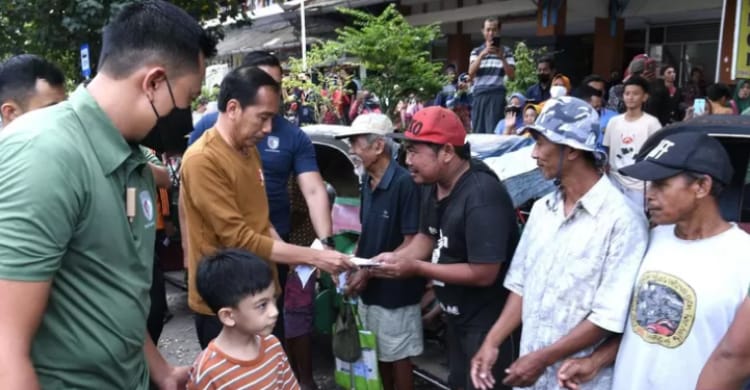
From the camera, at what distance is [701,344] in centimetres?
201

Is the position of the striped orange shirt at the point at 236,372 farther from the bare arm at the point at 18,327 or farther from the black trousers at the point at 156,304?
the black trousers at the point at 156,304

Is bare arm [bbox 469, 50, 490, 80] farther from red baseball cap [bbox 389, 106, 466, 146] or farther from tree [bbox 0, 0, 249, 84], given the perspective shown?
red baseball cap [bbox 389, 106, 466, 146]

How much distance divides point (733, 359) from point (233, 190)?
220 cm

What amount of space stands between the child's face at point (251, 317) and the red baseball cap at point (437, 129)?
1089mm

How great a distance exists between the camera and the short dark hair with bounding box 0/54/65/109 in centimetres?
349

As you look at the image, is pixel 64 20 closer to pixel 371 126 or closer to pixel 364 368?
pixel 371 126

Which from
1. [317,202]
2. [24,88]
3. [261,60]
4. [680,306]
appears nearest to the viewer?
[680,306]

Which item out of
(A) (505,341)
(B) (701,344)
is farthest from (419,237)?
(B) (701,344)

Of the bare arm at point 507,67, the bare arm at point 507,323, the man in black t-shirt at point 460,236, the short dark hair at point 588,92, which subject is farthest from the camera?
the bare arm at point 507,67

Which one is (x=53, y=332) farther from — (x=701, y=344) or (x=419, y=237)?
(x=419, y=237)

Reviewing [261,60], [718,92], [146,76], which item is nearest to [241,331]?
[146,76]

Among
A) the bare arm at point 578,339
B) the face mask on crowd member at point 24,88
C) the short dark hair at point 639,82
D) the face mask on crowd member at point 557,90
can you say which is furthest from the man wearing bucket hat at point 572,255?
the face mask on crowd member at point 557,90

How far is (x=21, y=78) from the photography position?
11.6 feet

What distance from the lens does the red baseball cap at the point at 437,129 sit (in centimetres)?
298
